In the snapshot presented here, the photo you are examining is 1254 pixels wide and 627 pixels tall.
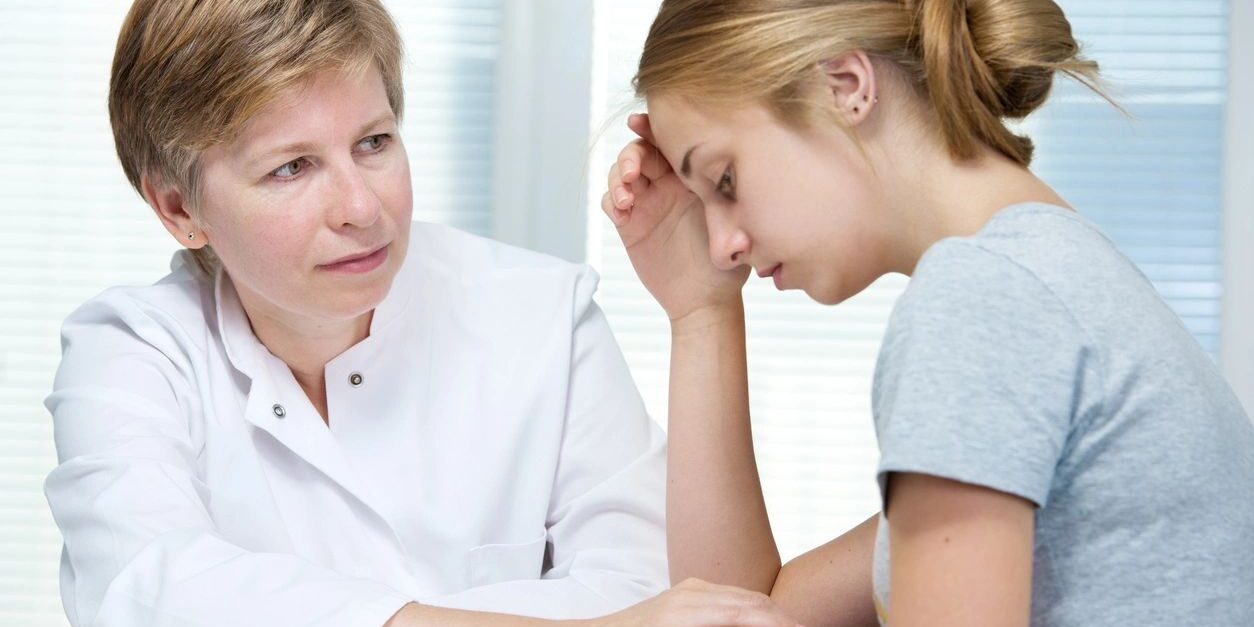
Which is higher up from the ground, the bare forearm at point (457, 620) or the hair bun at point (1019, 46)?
the hair bun at point (1019, 46)

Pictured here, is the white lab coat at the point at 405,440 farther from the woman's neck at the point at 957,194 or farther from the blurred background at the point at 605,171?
the blurred background at the point at 605,171

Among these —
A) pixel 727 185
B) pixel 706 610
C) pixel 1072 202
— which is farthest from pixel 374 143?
pixel 1072 202

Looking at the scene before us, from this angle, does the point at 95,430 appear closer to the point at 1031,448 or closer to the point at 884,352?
the point at 884,352

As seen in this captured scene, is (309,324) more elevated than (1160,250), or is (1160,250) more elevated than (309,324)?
(309,324)

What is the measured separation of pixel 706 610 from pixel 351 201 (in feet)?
1.95

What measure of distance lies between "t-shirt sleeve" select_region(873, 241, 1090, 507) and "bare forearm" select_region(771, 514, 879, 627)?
0.56 meters

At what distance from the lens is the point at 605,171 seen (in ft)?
9.62

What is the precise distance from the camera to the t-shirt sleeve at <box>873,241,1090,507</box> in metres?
0.89

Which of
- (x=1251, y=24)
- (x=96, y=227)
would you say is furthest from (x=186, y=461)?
(x=1251, y=24)

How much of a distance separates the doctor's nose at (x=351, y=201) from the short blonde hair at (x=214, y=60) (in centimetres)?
11

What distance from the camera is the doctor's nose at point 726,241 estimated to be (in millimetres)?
1272

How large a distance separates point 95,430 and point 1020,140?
1036 mm

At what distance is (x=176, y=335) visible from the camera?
1.59 metres

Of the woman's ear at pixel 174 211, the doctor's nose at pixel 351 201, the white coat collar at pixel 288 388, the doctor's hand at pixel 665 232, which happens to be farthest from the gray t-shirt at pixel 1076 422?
the woman's ear at pixel 174 211
